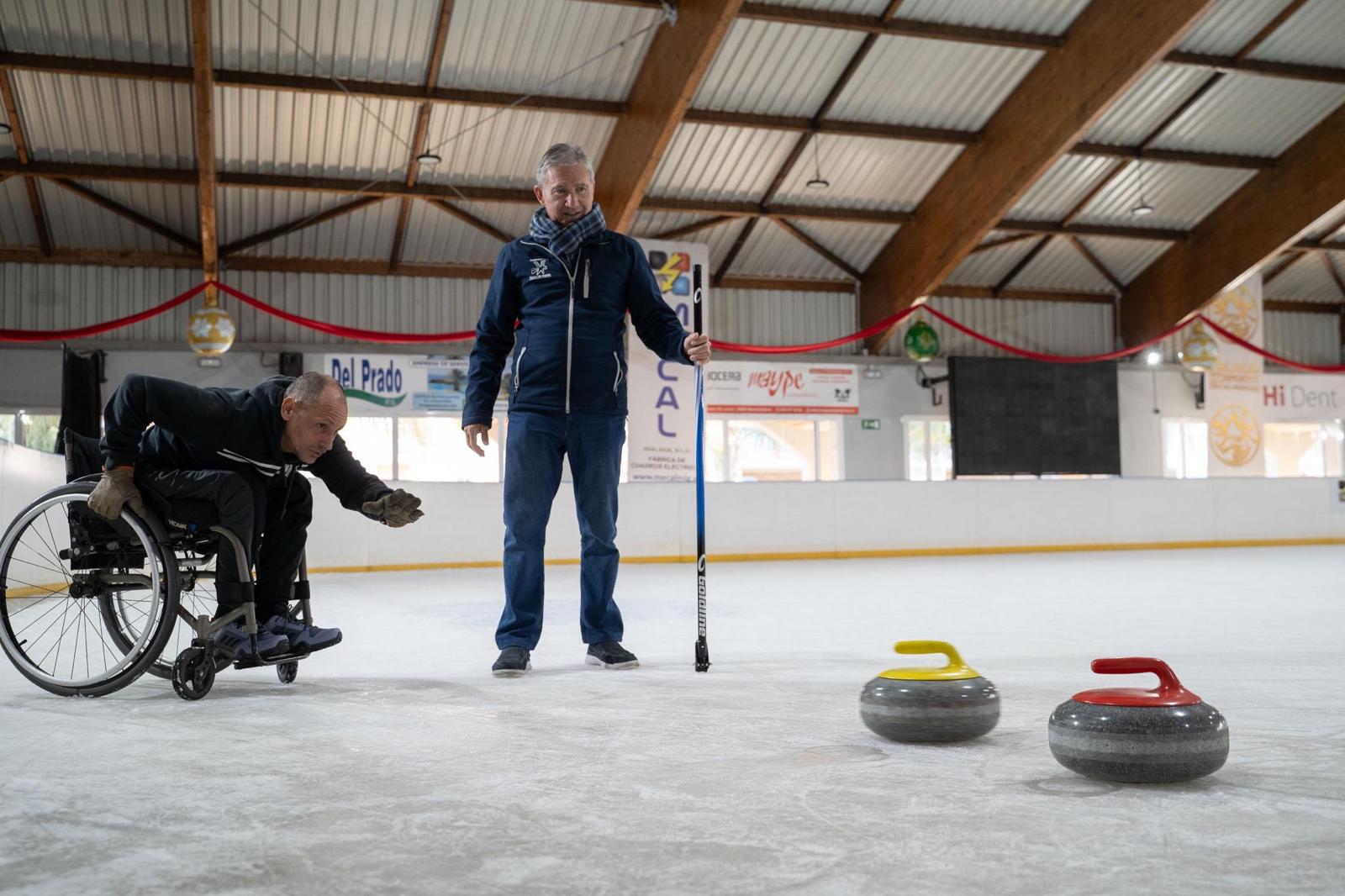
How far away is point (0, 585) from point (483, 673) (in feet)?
3.82

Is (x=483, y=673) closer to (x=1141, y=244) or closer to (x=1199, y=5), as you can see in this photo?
(x=1199, y=5)

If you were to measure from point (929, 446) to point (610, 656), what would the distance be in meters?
13.4

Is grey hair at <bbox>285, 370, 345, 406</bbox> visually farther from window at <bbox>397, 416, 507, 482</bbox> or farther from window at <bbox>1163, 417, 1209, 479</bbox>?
window at <bbox>1163, 417, 1209, 479</bbox>

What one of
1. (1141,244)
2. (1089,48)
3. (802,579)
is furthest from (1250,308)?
(802,579)

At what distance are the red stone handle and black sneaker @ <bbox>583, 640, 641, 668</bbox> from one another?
5.49 feet

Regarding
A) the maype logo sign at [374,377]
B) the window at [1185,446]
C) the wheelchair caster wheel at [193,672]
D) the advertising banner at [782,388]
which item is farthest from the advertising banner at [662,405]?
the wheelchair caster wheel at [193,672]

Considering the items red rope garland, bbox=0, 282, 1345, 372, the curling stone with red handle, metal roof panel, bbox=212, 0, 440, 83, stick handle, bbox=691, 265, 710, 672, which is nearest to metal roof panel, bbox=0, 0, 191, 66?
metal roof panel, bbox=212, 0, 440, 83

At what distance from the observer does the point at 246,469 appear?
109 inches

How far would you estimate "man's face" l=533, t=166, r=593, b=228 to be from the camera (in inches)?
126

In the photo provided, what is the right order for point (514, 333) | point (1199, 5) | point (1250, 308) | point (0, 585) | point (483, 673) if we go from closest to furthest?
point (0, 585) → point (483, 673) → point (514, 333) → point (1199, 5) → point (1250, 308)

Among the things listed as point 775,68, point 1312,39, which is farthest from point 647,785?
point 1312,39

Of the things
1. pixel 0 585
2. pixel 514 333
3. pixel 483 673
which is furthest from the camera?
pixel 514 333

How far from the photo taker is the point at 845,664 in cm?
325

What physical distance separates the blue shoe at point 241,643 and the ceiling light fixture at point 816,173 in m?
10.6
